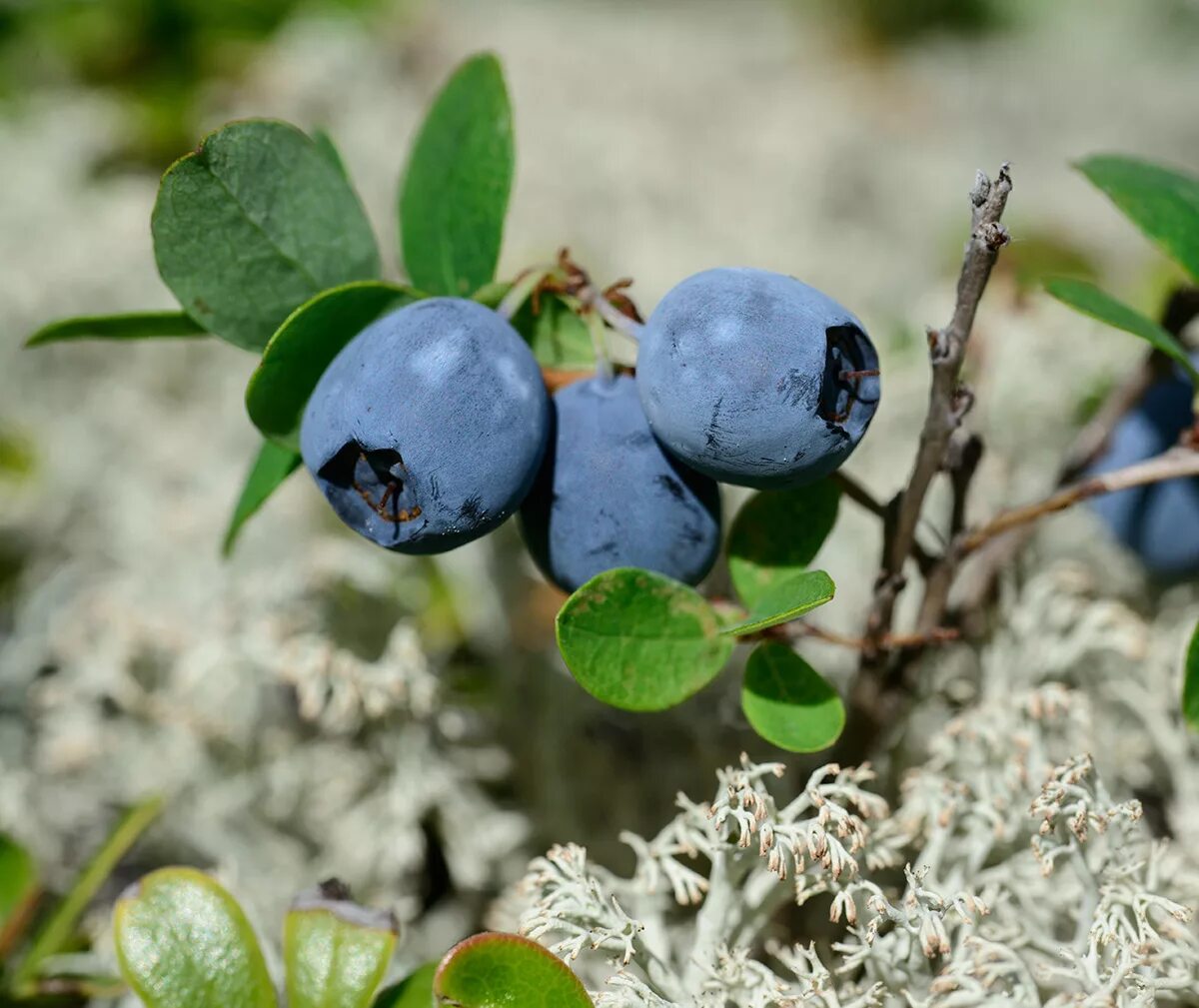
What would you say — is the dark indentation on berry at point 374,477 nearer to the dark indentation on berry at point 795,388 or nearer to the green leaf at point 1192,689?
the dark indentation on berry at point 795,388

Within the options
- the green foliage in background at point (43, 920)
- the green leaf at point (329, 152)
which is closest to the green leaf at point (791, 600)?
the green leaf at point (329, 152)

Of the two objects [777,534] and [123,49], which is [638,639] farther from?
[123,49]

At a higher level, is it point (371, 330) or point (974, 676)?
point (371, 330)

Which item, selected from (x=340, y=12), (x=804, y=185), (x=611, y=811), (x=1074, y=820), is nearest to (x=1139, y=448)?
(x=1074, y=820)

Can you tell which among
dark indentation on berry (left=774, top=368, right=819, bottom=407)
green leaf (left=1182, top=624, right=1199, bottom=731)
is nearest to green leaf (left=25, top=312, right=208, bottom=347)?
dark indentation on berry (left=774, top=368, right=819, bottom=407)

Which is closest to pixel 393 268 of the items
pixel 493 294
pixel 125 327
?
pixel 125 327

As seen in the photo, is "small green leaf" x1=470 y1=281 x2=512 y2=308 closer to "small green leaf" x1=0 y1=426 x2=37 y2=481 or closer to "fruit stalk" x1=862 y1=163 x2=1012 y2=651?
"fruit stalk" x1=862 y1=163 x2=1012 y2=651

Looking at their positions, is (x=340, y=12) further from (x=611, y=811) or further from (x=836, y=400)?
(x=836, y=400)
